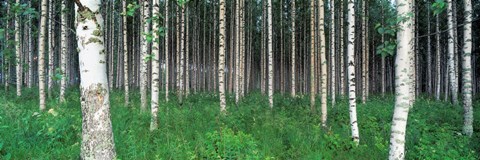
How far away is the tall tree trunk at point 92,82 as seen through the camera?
15.1 feet

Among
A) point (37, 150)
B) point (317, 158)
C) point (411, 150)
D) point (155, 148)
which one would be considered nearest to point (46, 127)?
point (37, 150)

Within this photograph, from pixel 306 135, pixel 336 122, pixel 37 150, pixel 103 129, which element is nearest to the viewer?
pixel 103 129

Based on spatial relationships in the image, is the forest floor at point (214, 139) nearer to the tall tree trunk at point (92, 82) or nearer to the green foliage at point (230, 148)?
the green foliage at point (230, 148)

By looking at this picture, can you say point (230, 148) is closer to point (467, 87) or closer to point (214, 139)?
point (214, 139)

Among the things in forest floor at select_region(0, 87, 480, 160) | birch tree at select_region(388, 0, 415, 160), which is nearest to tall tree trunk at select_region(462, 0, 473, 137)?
forest floor at select_region(0, 87, 480, 160)

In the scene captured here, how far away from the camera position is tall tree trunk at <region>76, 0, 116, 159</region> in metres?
4.59

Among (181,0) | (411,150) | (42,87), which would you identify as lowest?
(411,150)

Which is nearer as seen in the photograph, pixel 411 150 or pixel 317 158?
pixel 317 158

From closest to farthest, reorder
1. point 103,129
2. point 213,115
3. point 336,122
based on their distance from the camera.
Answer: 1. point 103,129
2. point 213,115
3. point 336,122

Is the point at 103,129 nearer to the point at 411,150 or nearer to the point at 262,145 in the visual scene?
the point at 262,145

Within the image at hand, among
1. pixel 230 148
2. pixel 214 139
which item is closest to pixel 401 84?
pixel 230 148

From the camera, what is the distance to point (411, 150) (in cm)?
675

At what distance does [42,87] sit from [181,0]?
713 centimetres

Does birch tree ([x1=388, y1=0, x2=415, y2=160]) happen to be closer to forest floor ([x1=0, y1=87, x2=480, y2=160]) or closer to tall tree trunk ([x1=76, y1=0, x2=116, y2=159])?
forest floor ([x1=0, y1=87, x2=480, y2=160])
